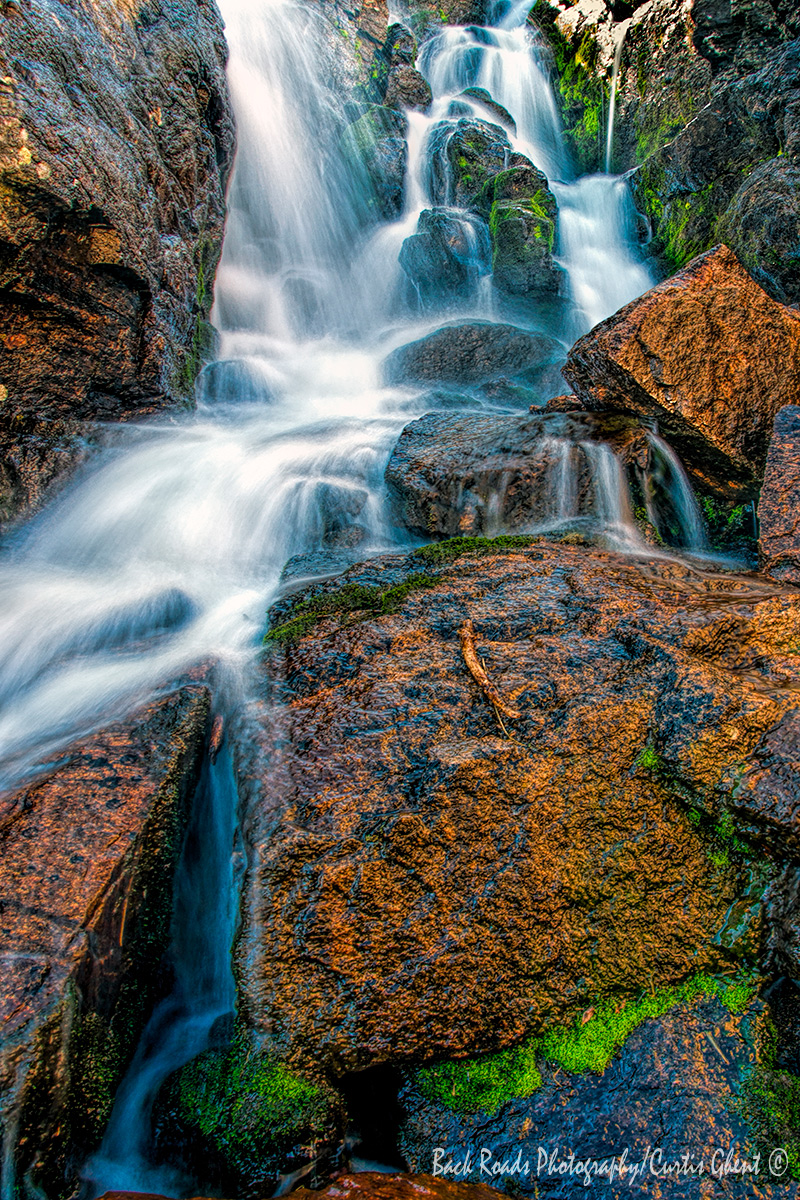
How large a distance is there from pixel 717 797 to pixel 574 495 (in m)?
3.60

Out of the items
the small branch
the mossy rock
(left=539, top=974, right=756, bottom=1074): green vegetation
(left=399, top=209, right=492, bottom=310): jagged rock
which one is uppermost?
(left=399, top=209, right=492, bottom=310): jagged rock

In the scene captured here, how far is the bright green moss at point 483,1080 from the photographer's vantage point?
2.12m

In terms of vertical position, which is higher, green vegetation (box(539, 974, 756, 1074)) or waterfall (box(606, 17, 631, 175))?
waterfall (box(606, 17, 631, 175))

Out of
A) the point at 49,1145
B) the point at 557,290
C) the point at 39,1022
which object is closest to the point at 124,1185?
the point at 49,1145

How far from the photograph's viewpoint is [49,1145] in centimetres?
195

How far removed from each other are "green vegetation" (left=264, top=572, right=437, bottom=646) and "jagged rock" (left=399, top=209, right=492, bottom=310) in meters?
11.2

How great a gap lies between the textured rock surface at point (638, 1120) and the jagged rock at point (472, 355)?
9977mm

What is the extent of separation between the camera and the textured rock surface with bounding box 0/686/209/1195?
1947 mm

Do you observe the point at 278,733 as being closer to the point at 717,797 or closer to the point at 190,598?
the point at 717,797

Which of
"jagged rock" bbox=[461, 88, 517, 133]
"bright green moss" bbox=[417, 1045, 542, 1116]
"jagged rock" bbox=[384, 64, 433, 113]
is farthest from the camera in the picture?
"jagged rock" bbox=[461, 88, 517, 133]

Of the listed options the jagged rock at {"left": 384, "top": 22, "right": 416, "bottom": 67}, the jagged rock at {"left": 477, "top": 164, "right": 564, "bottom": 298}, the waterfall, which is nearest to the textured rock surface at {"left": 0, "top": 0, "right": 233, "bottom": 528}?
the jagged rock at {"left": 477, "top": 164, "right": 564, "bottom": 298}

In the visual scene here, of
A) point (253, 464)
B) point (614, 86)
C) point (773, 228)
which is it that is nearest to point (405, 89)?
point (614, 86)

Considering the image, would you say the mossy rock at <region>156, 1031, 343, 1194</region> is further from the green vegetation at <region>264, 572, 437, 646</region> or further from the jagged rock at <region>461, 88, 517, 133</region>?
the jagged rock at <region>461, 88, 517, 133</region>

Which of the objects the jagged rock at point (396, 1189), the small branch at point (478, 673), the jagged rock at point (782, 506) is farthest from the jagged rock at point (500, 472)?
the jagged rock at point (396, 1189)
